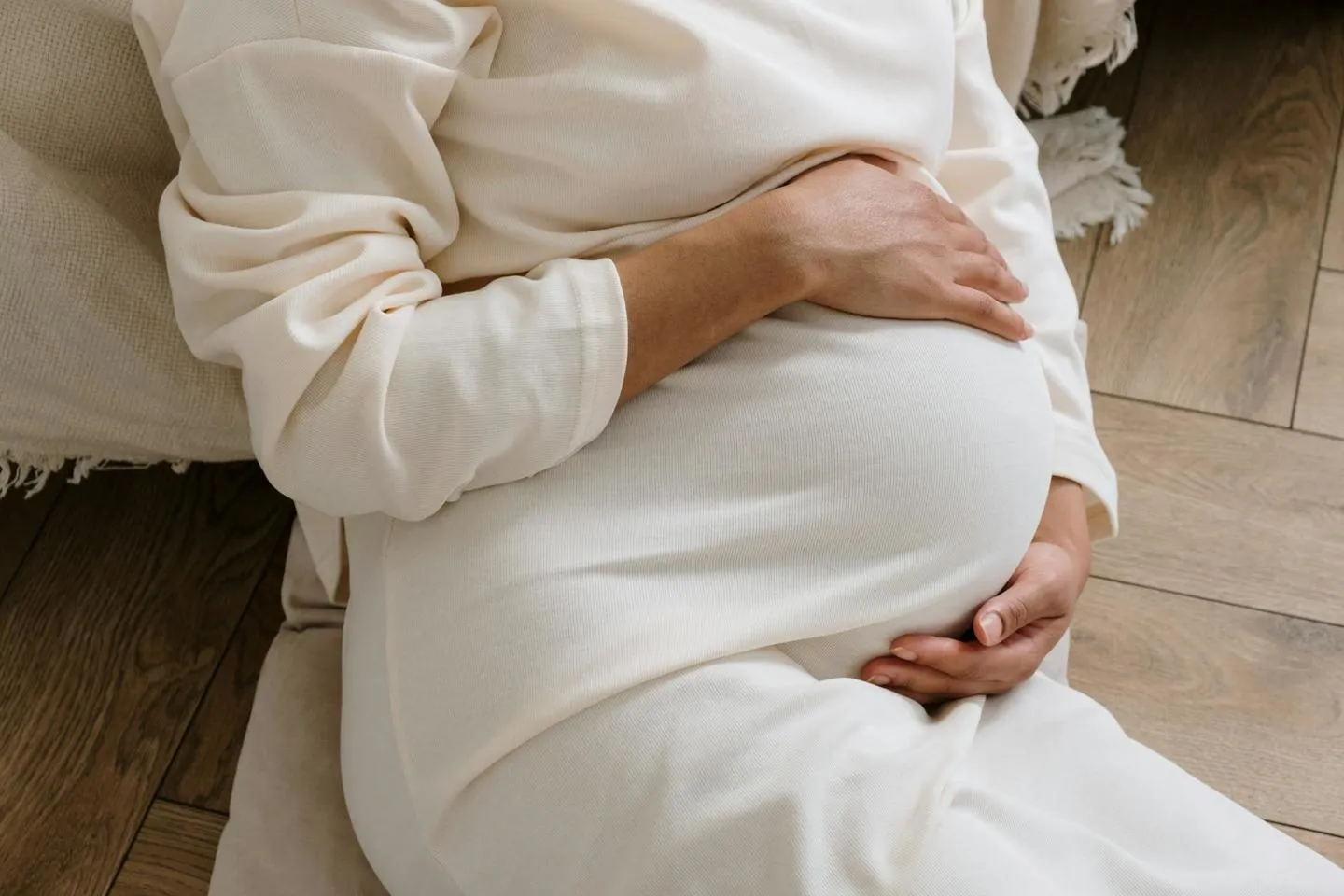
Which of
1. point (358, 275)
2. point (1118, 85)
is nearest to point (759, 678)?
point (358, 275)

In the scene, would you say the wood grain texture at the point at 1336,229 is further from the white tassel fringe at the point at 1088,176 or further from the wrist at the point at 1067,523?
the wrist at the point at 1067,523

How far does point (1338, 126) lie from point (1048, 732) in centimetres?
99

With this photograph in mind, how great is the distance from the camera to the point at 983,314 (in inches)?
33.4

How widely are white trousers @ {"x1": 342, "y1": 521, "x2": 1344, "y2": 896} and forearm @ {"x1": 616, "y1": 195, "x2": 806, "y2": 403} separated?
0.19 meters

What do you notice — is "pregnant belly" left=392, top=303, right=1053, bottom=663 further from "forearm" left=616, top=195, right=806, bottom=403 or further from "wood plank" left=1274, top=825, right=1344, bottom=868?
"wood plank" left=1274, top=825, right=1344, bottom=868

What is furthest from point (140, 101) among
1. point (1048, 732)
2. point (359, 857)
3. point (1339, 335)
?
point (1339, 335)

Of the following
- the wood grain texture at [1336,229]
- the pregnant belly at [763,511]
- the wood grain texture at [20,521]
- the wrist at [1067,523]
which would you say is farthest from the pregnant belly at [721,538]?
the wood grain texture at [1336,229]

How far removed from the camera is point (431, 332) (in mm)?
730

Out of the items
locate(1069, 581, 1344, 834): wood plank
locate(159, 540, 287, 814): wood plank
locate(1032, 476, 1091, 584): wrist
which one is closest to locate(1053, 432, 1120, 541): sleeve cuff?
locate(1032, 476, 1091, 584): wrist

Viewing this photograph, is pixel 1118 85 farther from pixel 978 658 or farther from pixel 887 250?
pixel 978 658

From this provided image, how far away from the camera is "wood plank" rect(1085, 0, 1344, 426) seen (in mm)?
1315

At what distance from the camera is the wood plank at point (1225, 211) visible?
1.32 meters

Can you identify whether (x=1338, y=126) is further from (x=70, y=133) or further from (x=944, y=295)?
(x=70, y=133)

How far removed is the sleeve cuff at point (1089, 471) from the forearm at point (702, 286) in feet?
0.90
